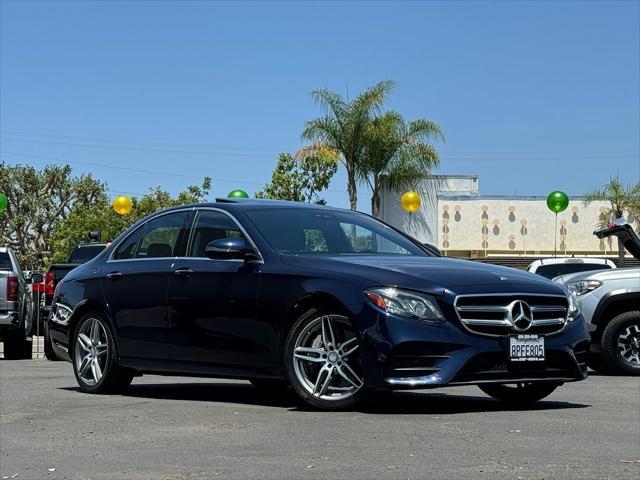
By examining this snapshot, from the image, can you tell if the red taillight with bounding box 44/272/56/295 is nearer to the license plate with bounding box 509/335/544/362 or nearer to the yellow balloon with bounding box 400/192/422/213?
the license plate with bounding box 509/335/544/362

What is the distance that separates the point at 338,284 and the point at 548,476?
121 inches

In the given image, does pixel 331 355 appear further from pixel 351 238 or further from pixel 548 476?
pixel 548 476

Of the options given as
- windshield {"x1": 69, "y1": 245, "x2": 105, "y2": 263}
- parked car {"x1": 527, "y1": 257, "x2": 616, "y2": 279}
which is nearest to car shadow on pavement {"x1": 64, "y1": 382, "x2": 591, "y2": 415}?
parked car {"x1": 527, "y1": 257, "x2": 616, "y2": 279}

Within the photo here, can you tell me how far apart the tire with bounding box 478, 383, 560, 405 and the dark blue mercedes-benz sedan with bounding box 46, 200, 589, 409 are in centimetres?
1

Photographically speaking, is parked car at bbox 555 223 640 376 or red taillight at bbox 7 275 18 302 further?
red taillight at bbox 7 275 18 302

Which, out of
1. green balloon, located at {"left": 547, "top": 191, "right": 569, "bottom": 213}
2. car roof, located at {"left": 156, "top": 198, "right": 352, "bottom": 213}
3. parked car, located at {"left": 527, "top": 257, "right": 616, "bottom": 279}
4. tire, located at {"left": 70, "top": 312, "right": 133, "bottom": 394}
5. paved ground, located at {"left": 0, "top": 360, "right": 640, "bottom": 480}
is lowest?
paved ground, located at {"left": 0, "top": 360, "right": 640, "bottom": 480}

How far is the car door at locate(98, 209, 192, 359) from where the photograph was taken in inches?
419

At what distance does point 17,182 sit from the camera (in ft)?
241

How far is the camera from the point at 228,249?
9828 mm

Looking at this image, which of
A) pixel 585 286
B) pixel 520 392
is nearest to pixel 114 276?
pixel 520 392

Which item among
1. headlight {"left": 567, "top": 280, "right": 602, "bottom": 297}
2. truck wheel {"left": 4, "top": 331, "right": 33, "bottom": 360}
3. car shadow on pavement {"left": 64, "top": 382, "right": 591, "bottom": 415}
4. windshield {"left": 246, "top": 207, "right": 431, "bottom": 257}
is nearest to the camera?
car shadow on pavement {"left": 64, "top": 382, "right": 591, "bottom": 415}

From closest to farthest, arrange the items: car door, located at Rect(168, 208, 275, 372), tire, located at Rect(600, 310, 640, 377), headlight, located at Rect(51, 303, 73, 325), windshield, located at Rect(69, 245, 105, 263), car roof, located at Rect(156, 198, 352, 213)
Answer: car door, located at Rect(168, 208, 275, 372), car roof, located at Rect(156, 198, 352, 213), headlight, located at Rect(51, 303, 73, 325), tire, located at Rect(600, 310, 640, 377), windshield, located at Rect(69, 245, 105, 263)

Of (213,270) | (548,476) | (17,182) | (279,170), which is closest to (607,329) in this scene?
(213,270)

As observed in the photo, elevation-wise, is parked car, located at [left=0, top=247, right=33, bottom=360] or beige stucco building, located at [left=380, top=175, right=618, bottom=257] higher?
beige stucco building, located at [left=380, top=175, right=618, bottom=257]
